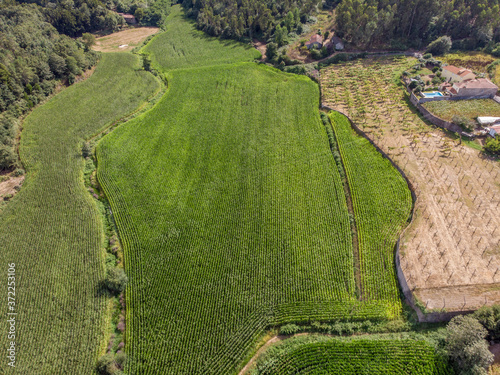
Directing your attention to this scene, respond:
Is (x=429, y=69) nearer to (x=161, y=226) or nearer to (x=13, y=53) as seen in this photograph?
(x=161, y=226)

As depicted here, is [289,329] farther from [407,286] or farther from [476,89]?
[476,89]

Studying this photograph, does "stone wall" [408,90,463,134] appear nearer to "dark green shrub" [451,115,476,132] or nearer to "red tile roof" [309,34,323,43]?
"dark green shrub" [451,115,476,132]

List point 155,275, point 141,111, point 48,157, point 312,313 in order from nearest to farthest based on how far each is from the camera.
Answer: point 312,313, point 155,275, point 48,157, point 141,111

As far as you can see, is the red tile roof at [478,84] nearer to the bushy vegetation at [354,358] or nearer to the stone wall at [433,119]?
the stone wall at [433,119]

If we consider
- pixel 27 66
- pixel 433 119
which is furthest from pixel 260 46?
pixel 27 66

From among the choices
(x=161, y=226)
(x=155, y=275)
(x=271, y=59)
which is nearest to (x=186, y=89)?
(x=271, y=59)
